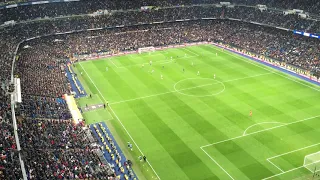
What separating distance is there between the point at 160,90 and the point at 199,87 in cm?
656

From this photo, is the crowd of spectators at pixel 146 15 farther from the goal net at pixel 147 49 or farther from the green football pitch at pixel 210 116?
the green football pitch at pixel 210 116

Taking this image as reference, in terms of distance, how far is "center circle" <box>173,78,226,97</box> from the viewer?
5334 cm

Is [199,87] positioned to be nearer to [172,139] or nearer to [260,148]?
[172,139]

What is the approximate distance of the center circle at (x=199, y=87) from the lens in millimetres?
53344

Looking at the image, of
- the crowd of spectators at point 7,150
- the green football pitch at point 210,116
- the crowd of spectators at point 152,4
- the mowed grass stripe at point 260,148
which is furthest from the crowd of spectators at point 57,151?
the crowd of spectators at point 152,4

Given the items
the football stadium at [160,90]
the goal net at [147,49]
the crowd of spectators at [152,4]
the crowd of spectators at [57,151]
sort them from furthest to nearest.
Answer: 1. the goal net at [147,49]
2. the crowd of spectators at [152,4]
3. the football stadium at [160,90]
4. the crowd of spectators at [57,151]

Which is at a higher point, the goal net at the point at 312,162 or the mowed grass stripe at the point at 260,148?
the goal net at the point at 312,162

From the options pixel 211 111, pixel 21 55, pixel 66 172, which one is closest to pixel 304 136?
pixel 211 111

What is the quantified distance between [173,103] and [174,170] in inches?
655

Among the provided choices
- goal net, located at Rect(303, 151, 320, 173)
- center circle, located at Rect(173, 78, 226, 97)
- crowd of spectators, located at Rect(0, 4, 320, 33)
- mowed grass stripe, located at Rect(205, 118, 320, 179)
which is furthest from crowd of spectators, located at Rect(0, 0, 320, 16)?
goal net, located at Rect(303, 151, 320, 173)

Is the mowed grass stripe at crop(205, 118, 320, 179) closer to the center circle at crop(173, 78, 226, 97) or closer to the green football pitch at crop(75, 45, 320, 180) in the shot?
the green football pitch at crop(75, 45, 320, 180)

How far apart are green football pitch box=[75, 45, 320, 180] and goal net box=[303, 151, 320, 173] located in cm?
57

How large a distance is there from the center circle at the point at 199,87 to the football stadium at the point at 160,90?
6.9 inches

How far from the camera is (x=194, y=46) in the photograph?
85.1 meters
